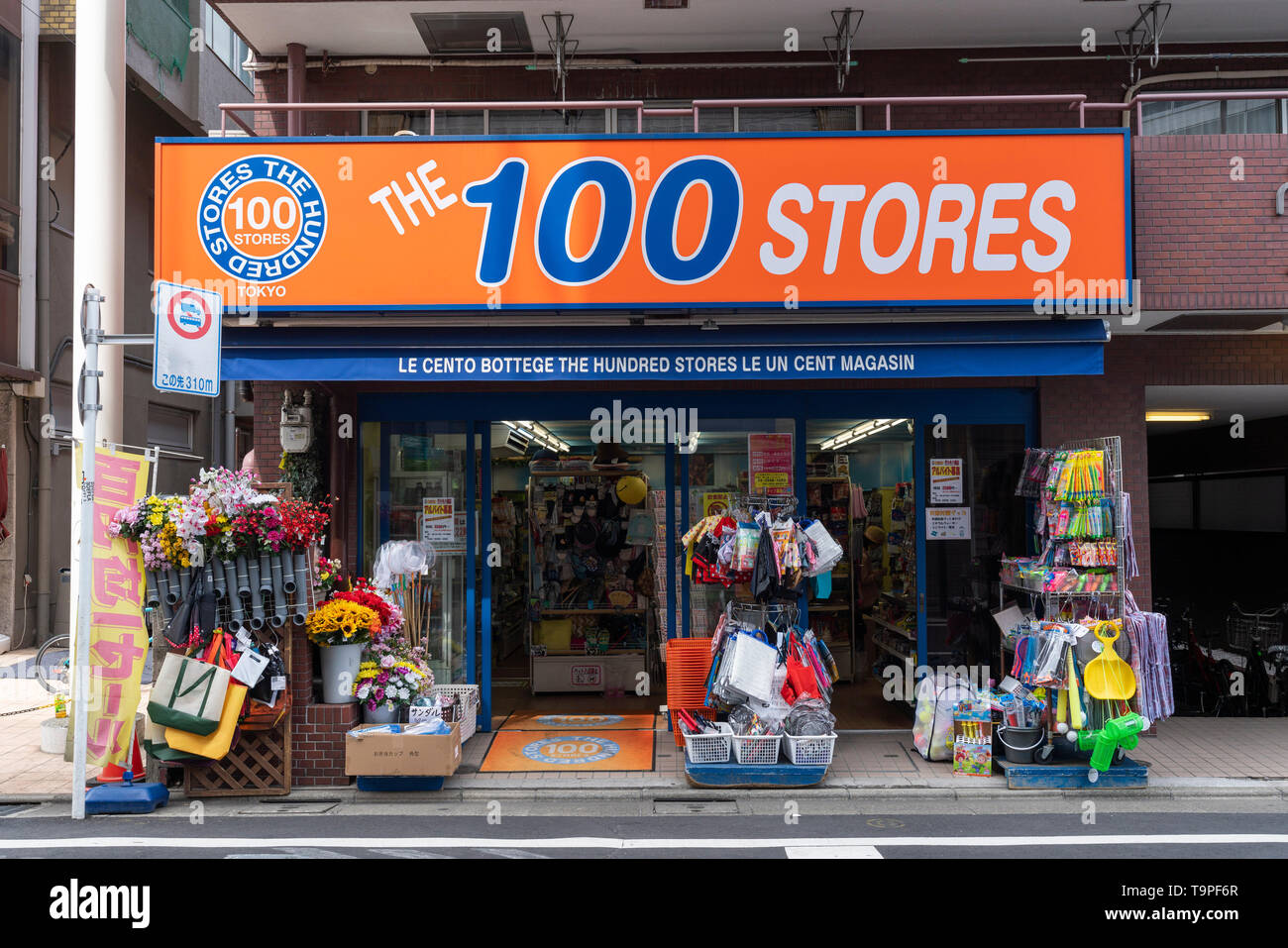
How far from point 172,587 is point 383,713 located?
6.57 ft

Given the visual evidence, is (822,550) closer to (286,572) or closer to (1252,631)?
(286,572)

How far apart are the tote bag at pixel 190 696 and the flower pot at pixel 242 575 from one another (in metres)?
0.63

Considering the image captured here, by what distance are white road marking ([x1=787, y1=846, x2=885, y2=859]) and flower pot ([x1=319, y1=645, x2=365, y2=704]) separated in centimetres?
393

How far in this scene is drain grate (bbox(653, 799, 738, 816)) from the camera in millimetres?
7504

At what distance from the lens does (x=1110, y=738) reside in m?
7.76

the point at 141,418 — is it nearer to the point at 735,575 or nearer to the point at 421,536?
the point at 421,536

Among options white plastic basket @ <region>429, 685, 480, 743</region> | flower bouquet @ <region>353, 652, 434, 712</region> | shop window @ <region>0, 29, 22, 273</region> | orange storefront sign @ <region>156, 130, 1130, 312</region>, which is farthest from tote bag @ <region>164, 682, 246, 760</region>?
shop window @ <region>0, 29, 22, 273</region>

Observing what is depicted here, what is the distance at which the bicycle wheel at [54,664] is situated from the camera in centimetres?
1090

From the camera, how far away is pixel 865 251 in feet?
27.9

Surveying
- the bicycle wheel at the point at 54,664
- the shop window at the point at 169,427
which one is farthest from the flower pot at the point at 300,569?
the shop window at the point at 169,427

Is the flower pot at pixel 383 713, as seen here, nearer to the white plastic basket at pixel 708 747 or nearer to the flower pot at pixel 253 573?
the flower pot at pixel 253 573

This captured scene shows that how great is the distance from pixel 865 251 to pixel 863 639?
214 inches

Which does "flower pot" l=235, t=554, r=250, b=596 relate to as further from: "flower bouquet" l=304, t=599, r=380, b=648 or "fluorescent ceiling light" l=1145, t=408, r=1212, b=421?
"fluorescent ceiling light" l=1145, t=408, r=1212, b=421

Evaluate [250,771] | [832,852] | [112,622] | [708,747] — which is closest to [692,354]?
[708,747]
